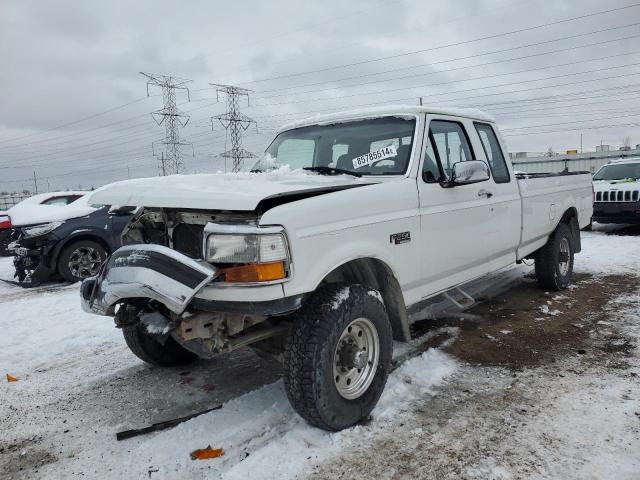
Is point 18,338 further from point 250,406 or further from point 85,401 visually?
point 250,406

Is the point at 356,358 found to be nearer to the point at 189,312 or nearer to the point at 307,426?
the point at 307,426

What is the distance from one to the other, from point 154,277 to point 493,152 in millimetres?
3759

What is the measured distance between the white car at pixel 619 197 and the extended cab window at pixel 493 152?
7.82 meters

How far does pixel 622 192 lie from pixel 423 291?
32.2 ft

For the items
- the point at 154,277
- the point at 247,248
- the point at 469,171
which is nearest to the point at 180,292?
the point at 154,277

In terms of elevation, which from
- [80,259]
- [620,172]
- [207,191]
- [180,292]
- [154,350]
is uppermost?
[207,191]

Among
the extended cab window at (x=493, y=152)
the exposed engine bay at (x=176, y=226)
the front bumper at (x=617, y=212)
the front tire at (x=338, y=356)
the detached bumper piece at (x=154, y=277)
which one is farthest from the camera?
the front bumper at (x=617, y=212)

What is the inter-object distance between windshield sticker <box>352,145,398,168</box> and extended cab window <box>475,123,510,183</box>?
1.44 metres

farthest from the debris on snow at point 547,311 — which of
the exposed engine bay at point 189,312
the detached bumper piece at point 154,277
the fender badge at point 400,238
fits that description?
the detached bumper piece at point 154,277

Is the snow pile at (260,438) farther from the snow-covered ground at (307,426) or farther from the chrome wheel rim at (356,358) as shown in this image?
the chrome wheel rim at (356,358)

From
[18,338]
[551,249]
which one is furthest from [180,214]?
[551,249]

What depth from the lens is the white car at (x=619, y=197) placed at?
1104cm

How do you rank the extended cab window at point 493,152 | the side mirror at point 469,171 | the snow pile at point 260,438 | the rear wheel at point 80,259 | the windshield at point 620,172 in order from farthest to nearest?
the windshield at point 620,172 → the rear wheel at point 80,259 → the extended cab window at point 493,152 → the side mirror at point 469,171 → the snow pile at point 260,438

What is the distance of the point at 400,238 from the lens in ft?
11.2
